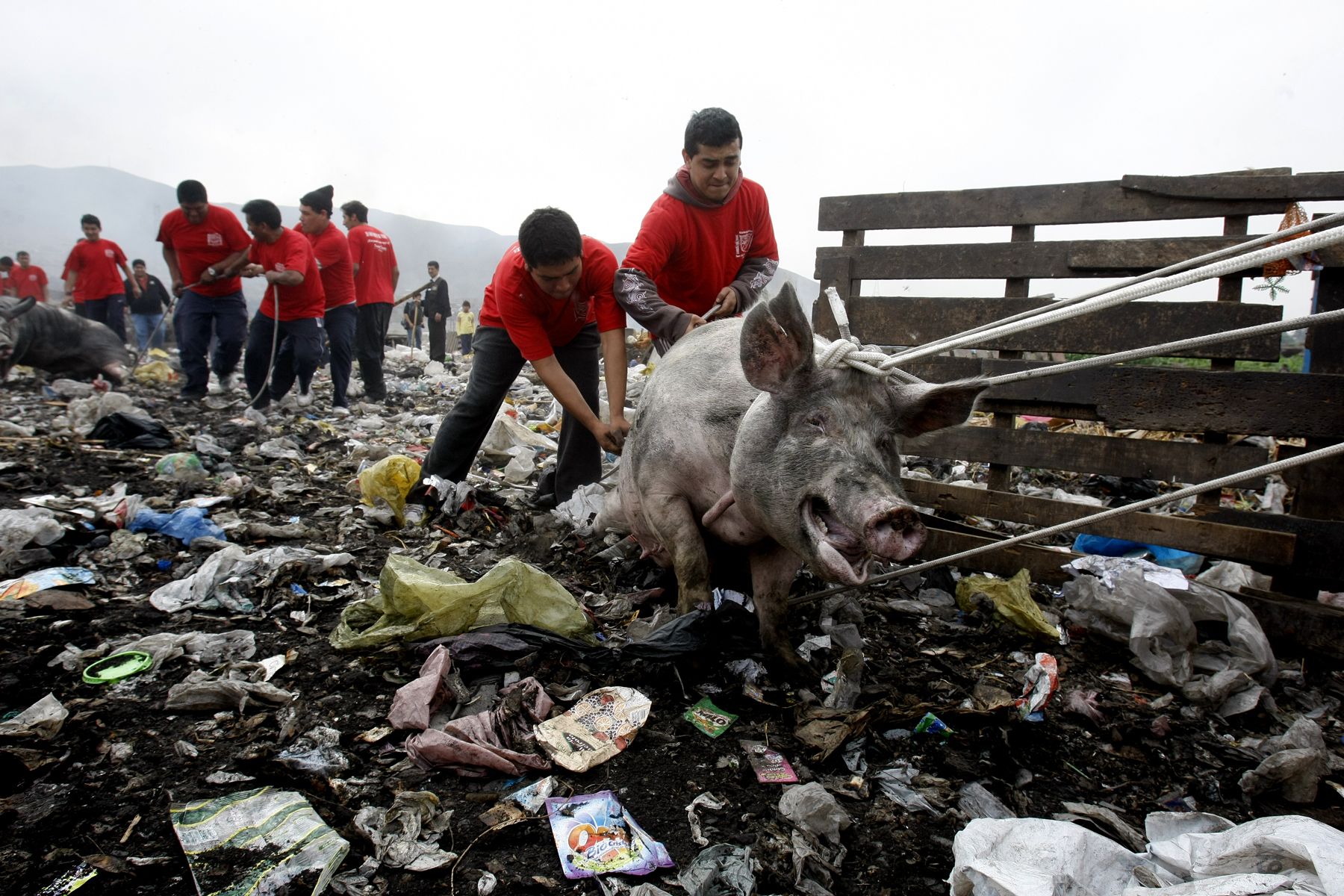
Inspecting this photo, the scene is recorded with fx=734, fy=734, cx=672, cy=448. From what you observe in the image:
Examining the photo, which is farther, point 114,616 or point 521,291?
point 521,291

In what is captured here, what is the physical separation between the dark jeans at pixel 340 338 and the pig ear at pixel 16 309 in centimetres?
428

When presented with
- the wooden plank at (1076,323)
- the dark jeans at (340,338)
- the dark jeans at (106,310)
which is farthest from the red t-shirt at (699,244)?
the dark jeans at (106,310)

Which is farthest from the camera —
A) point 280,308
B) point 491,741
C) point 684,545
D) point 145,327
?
point 145,327

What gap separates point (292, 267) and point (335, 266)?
65cm

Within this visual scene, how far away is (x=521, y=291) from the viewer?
421 centimetres

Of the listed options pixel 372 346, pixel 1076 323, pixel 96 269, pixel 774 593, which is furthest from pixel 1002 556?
pixel 96 269

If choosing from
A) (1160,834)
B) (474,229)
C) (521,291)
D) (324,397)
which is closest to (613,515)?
(521,291)

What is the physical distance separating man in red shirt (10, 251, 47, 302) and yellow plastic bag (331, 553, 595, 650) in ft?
45.9

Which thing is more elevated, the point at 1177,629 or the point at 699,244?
the point at 699,244

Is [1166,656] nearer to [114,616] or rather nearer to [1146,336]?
[1146,336]

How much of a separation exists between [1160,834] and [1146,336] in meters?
2.61

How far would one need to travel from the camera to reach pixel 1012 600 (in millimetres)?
3514

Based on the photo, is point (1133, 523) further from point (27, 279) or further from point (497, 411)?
point (27, 279)

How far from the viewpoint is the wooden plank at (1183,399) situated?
126 inches
